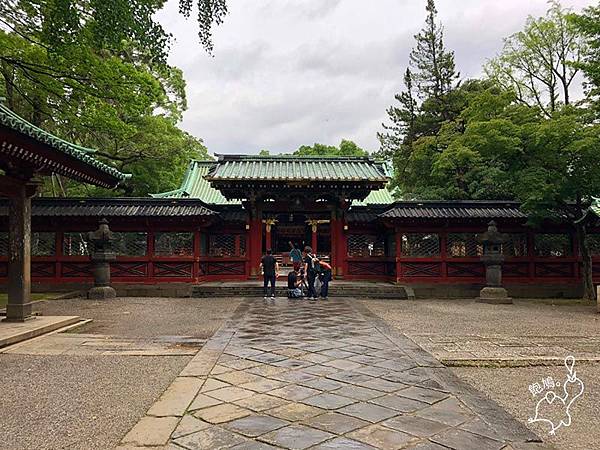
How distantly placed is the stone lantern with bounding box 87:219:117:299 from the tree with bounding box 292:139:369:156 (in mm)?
38640

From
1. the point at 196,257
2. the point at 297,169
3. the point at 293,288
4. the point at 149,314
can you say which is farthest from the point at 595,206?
the point at 196,257

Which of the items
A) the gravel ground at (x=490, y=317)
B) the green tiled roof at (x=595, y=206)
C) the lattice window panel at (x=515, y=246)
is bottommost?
the gravel ground at (x=490, y=317)

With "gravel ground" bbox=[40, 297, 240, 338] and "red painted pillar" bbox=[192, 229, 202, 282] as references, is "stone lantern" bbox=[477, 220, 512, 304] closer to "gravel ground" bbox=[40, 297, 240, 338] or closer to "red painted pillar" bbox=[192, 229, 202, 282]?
"gravel ground" bbox=[40, 297, 240, 338]

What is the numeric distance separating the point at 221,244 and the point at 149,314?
7725 mm

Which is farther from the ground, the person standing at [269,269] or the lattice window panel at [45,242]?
the lattice window panel at [45,242]

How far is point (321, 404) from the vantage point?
169 inches

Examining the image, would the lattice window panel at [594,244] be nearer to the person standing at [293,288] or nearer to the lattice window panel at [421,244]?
the lattice window panel at [421,244]

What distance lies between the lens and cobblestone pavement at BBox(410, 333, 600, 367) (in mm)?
6250

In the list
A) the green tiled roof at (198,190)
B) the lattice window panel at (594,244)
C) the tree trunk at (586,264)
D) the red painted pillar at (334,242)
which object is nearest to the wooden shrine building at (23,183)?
the red painted pillar at (334,242)

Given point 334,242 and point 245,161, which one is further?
point 245,161

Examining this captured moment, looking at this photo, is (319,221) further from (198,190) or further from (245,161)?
(198,190)

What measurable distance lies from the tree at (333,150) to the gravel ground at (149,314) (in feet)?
131

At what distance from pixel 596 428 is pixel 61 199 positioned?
1732 centimetres

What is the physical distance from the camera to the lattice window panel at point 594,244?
16125 millimetres
